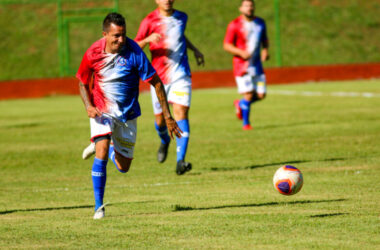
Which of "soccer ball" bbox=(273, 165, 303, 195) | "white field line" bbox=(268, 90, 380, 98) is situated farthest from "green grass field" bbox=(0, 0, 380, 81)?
"soccer ball" bbox=(273, 165, 303, 195)

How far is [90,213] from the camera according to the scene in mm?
7738

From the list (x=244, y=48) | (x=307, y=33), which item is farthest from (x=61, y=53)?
(x=244, y=48)

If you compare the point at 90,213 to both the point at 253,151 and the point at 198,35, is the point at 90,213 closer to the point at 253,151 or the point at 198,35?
the point at 253,151

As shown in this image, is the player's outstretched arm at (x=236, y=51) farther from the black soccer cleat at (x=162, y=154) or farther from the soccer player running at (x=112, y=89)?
the soccer player running at (x=112, y=89)

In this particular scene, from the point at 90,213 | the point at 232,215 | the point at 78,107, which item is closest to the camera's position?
the point at 232,215

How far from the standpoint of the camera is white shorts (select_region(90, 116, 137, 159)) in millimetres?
7586

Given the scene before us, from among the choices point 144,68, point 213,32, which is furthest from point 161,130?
point 213,32

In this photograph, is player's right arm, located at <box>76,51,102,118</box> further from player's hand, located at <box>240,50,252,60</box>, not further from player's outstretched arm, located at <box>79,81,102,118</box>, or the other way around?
player's hand, located at <box>240,50,252,60</box>

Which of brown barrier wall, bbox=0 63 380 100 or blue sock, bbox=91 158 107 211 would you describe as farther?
brown barrier wall, bbox=0 63 380 100

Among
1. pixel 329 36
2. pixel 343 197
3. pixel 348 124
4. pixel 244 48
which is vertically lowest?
pixel 329 36

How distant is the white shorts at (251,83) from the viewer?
15.5 m

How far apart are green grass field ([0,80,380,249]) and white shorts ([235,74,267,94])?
0.79 m

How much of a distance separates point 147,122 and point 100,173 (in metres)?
10.4

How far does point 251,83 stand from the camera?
50.9 ft
